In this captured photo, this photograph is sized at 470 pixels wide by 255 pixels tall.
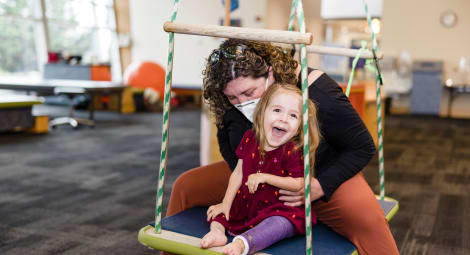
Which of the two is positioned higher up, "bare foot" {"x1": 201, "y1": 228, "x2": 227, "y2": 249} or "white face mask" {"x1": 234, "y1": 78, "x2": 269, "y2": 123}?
"white face mask" {"x1": 234, "y1": 78, "x2": 269, "y2": 123}

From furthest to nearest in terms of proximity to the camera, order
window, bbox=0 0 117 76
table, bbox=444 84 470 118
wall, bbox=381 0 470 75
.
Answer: window, bbox=0 0 117 76 < wall, bbox=381 0 470 75 < table, bbox=444 84 470 118

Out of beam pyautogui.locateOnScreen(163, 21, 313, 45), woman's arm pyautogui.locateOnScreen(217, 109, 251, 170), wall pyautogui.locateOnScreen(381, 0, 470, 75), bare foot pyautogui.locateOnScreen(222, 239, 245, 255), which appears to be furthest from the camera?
wall pyautogui.locateOnScreen(381, 0, 470, 75)

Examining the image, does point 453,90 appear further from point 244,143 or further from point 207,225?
point 207,225

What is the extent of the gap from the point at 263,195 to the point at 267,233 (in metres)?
0.16

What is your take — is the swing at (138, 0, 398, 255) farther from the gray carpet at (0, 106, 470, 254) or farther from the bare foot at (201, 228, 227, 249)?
the gray carpet at (0, 106, 470, 254)

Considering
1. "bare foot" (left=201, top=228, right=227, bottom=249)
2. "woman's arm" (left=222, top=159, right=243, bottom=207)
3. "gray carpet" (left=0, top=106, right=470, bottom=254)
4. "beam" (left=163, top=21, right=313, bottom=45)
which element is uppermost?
"beam" (left=163, top=21, right=313, bottom=45)

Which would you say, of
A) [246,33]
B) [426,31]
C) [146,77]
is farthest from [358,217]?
[146,77]

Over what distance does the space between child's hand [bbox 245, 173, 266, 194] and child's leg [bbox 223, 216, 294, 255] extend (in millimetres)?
99

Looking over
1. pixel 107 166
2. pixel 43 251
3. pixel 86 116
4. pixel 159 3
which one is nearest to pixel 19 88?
pixel 86 116

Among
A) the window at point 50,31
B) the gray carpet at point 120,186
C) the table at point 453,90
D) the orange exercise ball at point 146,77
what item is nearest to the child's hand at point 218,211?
the gray carpet at point 120,186

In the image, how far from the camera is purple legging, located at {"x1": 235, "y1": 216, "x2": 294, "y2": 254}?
1267 mm

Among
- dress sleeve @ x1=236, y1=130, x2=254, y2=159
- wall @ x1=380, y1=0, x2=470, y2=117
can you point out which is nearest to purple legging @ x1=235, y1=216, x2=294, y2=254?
dress sleeve @ x1=236, y1=130, x2=254, y2=159

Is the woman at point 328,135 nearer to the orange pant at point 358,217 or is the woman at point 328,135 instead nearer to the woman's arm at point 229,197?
the orange pant at point 358,217

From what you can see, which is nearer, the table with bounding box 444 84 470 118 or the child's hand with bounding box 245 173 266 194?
the child's hand with bounding box 245 173 266 194
